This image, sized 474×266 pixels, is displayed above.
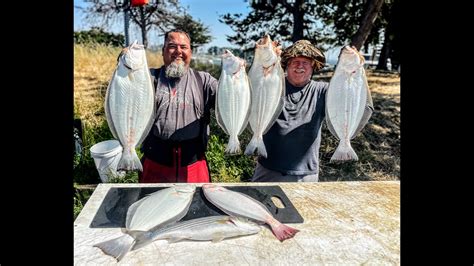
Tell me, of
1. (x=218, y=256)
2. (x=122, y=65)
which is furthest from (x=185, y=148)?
(x=218, y=256)

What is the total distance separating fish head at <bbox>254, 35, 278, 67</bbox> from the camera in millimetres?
2674

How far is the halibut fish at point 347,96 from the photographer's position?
268cm

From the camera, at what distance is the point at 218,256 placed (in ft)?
6.54

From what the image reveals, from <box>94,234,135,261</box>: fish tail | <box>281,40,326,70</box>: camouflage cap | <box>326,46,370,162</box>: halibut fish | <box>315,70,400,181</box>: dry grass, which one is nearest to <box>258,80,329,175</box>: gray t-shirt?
<box>281,40,326,70</box>: camouflage cap

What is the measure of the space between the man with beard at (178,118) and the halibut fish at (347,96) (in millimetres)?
1113

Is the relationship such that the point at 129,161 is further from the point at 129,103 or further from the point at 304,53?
the point at 304,53

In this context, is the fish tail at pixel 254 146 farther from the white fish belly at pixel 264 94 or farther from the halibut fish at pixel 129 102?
the halibut fish at pixel 129 102

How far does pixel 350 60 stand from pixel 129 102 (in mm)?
1460

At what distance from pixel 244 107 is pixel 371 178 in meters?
4.86

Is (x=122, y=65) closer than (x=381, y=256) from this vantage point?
No

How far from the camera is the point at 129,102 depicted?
2441mm
